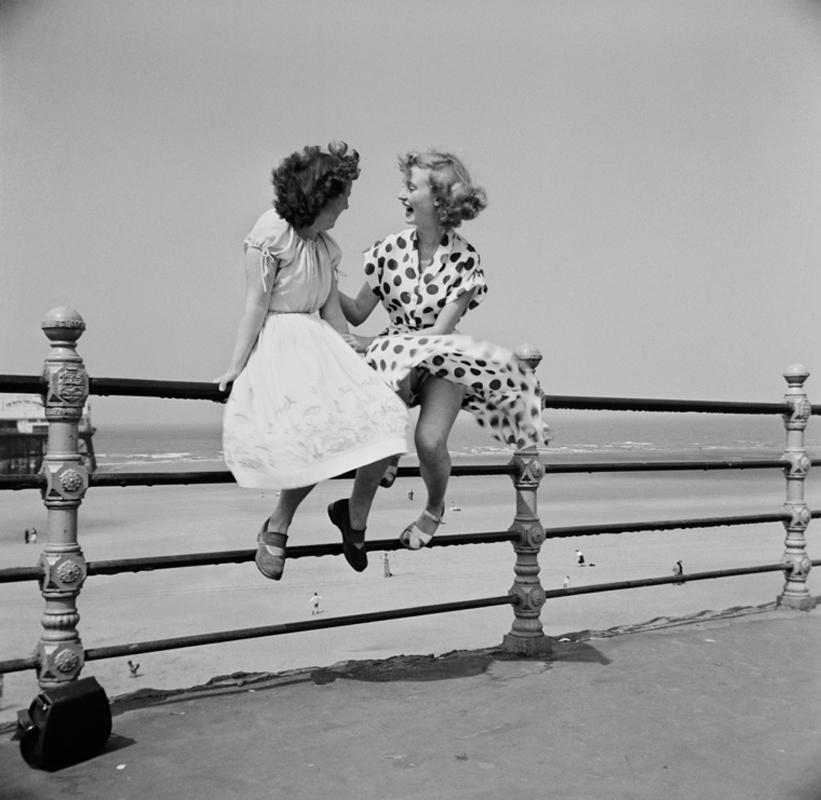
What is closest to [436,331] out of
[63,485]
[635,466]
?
[63,485]

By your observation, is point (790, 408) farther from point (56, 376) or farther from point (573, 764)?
point (56, 376)

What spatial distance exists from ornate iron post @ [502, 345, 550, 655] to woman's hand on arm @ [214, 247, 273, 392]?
128 centimetres

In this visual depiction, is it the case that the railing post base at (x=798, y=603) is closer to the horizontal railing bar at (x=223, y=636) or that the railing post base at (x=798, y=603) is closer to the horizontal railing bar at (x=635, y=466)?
→ the horizontal railing bar at (x=635, y=466)

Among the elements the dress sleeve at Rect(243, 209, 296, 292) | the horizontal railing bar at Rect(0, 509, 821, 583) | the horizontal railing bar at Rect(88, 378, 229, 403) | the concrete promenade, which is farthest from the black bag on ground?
the dress sleeve at Rect(243, 209, 296, 292)

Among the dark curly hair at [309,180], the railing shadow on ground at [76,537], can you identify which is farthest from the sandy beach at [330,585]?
the dark curly hair at [309,180]

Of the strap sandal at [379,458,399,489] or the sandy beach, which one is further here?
the sandy beach

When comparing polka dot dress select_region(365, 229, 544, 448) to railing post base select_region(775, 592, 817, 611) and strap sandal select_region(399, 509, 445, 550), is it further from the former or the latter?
Result: railing post base select_region(775, 592, 817, 611)

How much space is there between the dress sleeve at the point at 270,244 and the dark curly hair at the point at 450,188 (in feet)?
1.85

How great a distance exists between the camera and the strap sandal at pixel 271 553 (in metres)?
2.99

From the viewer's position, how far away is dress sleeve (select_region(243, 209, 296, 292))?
2957 mm

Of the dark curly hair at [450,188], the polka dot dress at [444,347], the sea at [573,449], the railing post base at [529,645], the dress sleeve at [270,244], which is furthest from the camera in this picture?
the sea at [573,449]

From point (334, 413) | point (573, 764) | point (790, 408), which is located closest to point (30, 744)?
point (334, 413)

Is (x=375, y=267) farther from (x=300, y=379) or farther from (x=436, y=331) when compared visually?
(x=300, y=379)

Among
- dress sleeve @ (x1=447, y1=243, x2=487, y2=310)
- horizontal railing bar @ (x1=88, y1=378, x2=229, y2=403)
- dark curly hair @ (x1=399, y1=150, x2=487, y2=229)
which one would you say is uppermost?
dark curly hair @ (x1=399, y1=150, x2=487, y2=229)
